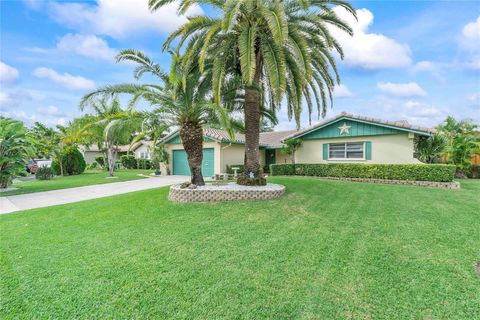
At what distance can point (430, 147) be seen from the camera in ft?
49.0

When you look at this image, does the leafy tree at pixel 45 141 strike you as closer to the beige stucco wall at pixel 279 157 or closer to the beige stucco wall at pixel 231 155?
the beige stucco wall at pixel 231 155

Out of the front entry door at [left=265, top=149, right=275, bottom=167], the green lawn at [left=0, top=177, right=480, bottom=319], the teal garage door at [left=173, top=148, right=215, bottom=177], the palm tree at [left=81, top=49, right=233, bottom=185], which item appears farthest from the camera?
the front entry door at [left=265, top=149, right=275, bottom=167]

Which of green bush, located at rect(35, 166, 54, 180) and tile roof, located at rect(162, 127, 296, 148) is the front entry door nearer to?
tile roof, located at rect(162, 127, 296, 148)

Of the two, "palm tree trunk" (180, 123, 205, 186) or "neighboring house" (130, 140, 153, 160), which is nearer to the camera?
"palm tree trunk" (180, 123, 205, 186)

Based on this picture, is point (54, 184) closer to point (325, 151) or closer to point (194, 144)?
point (194, 144)

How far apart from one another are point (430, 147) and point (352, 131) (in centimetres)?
449

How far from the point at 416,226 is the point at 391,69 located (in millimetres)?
13326

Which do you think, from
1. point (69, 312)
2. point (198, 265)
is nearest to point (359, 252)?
point (198, 265)

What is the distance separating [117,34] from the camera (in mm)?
11836

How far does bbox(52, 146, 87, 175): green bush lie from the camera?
23.9 m

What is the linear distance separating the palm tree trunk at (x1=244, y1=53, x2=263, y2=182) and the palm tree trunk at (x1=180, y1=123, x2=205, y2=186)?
6.45 ft

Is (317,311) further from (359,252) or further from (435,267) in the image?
(435,267)

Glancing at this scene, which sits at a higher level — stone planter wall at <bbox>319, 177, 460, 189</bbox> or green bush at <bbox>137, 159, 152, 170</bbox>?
green bush at <bbox>137, 159, 152, 170</bbox>

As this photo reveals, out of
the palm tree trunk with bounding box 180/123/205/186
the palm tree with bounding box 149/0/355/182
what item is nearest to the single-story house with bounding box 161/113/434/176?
the palm tree trunk with bounding box 180/123/205/186
